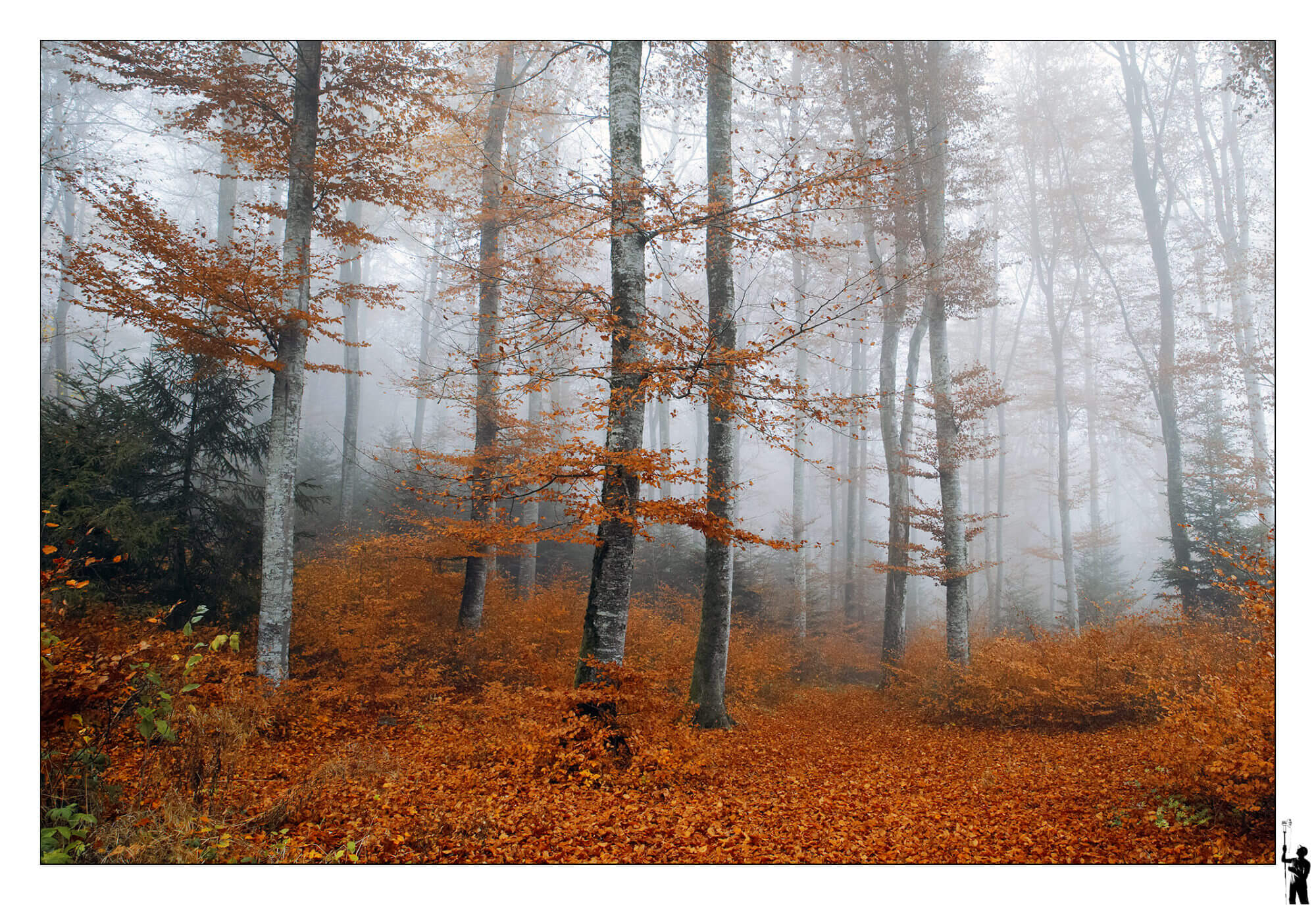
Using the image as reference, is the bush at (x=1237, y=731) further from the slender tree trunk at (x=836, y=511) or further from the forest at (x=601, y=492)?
the slender tree trunk at (x=836, y=511)

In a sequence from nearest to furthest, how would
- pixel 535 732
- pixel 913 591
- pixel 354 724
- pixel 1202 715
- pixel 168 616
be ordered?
pixel 1202 715, pixel 535 732, pixel 354 724, pixel 168 616, pixel 913 591

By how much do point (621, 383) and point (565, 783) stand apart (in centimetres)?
291

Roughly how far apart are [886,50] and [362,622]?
10.2m

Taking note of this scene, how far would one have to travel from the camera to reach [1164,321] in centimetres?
919

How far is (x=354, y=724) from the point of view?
214 inches

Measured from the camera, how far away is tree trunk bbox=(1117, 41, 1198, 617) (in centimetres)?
830

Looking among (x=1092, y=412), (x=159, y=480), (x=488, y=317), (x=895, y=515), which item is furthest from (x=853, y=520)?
(x=159, y=480)

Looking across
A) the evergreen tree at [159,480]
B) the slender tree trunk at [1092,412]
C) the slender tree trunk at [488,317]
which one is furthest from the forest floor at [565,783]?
the slender tree trunk at [1092,412]

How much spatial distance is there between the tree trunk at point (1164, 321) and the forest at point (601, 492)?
2.8 inches

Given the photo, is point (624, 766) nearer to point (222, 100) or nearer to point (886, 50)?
point (222, 100)

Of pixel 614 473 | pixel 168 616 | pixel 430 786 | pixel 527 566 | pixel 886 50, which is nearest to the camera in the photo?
pixel 430 786

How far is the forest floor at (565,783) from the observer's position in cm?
322

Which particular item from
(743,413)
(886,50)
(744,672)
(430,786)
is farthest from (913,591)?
(430,786)

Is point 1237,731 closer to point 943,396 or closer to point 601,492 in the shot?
point 601,492
